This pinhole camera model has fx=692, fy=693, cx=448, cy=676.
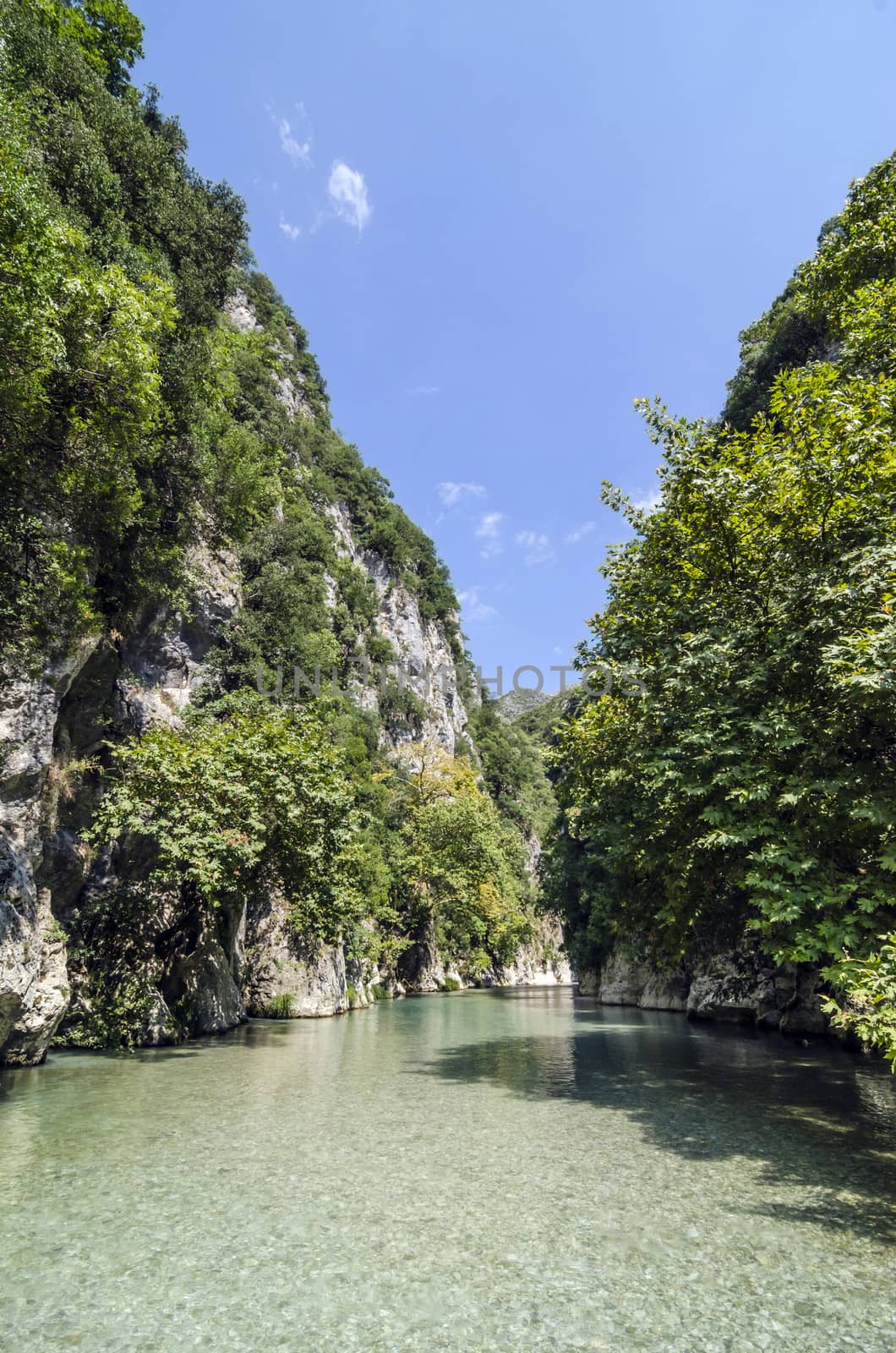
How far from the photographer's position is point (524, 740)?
395ft

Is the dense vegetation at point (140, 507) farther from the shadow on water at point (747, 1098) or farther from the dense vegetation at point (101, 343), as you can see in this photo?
the shadow on water at point (747, 1098)

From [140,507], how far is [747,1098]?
19.7 m

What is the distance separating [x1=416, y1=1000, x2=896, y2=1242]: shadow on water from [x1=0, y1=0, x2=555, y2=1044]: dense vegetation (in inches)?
315

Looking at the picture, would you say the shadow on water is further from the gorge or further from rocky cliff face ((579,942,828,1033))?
rocky cliff face ((579,942,828,1033))

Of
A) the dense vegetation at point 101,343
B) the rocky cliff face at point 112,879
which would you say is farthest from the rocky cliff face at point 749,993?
the dense vegetation at point 101,343

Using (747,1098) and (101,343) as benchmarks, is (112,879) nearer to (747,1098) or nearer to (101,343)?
(101,343)

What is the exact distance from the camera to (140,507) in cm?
1930

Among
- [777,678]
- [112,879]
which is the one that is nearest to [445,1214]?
[777,678]

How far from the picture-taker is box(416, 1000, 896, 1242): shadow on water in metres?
7.49

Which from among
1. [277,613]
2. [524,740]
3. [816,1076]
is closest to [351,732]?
[277,613]

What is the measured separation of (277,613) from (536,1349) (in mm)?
31290

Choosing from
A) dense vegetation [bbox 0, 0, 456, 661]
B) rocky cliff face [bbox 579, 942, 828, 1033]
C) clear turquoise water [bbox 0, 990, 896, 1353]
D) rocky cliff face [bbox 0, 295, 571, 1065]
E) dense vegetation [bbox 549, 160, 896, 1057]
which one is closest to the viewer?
clear turquoise water [bbox 0, 990, 896, 1353]

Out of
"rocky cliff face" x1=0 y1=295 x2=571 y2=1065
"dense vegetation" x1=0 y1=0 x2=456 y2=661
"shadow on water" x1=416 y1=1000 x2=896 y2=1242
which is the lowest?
"shadow on water" x1=416 y1=1000 x2=896 y2=1242

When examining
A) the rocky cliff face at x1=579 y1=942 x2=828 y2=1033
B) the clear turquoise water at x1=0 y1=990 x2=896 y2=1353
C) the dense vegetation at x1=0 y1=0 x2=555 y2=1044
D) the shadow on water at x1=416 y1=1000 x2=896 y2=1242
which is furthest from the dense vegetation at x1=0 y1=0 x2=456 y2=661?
the rocky cliff face at x1=579 y1=942 x2=828 y2=1033
